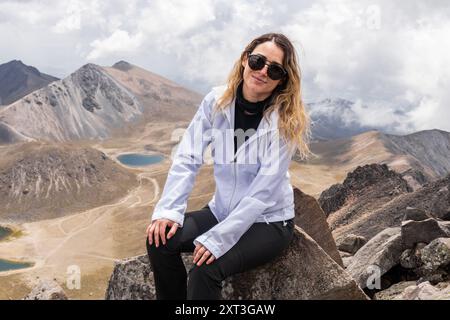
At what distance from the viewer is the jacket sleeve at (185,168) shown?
8055 mm

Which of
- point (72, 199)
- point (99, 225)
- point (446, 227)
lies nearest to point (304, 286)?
point (446, 227)

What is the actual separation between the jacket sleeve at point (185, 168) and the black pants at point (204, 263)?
28cm

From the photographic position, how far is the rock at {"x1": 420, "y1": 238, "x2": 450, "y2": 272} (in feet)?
41.6

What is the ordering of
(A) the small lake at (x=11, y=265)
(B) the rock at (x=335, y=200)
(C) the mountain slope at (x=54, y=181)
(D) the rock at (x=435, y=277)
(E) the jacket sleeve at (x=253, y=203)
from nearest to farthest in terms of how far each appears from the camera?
(E) the jacket sleeve at (x=253, y=203), (D) the rock at (x=435, y=277), (B) the rock at (x=335, y=200), (A) the small lake at (x=11, y=265), (C) the mountain slope at (x=54, y=181)

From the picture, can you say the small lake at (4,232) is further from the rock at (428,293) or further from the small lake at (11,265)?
the rock at (428,293)

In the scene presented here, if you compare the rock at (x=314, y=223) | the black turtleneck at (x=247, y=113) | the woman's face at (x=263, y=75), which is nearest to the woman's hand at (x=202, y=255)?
the black turtleneck at (x=247, y=113)

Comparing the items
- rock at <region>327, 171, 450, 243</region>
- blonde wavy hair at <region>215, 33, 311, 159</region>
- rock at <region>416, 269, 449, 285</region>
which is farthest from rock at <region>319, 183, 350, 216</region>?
blonde wavy hair at <region>215, 33, 311, 159</region>

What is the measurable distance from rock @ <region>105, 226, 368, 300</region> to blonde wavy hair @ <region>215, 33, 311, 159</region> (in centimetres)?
181

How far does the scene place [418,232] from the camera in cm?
1455
